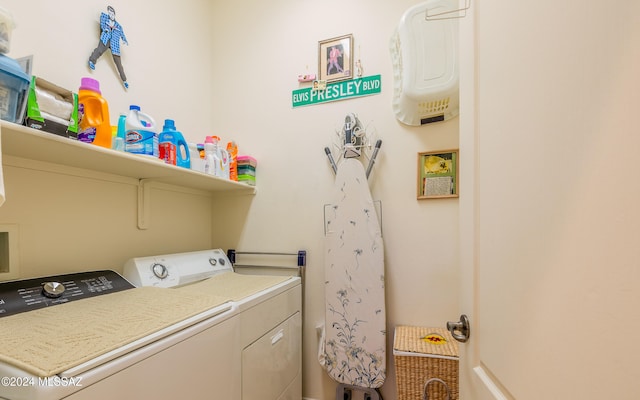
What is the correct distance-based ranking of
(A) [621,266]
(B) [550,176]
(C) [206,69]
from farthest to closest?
1. (C) [206,69]
2. (B) [550,176]
3. (A) [621,266]

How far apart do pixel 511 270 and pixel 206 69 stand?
226 cm

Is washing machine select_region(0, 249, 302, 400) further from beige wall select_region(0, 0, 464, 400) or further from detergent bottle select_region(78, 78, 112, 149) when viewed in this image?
detergent bottle select_region(78, 78, 112, 149)

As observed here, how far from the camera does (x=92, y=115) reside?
3.56 ft

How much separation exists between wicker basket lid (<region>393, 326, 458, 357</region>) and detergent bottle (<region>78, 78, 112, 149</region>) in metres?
1.59

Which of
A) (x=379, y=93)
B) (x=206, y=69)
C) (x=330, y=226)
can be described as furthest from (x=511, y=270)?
(x=206, y=69)

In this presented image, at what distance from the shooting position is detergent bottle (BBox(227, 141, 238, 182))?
1.85 m

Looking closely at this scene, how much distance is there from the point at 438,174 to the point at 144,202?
1.67 metres

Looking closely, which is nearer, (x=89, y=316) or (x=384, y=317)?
(x=89, y=316)

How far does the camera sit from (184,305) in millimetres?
991

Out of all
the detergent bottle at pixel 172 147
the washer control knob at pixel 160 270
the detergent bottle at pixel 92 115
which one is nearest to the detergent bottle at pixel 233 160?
the detergent bottle at pixel 172 147

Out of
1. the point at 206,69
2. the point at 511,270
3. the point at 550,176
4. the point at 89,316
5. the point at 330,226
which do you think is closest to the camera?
the point at 550,176

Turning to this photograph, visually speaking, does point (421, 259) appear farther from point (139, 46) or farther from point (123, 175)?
point (139, 46)

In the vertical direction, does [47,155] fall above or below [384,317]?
above

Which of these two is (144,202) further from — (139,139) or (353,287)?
(353,287)
